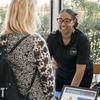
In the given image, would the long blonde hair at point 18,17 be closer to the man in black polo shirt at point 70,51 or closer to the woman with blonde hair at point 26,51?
the woman with blonde hair at point 26,51

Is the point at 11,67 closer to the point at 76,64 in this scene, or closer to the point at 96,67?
the point at 76,64

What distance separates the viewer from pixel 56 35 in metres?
2.11

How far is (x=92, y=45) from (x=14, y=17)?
2080 mm

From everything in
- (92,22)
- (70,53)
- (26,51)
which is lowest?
(70,53)

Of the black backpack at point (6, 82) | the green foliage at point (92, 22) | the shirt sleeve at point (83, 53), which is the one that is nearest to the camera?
the black backpack at point (6, 82)

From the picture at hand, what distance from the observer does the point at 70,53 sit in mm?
1918

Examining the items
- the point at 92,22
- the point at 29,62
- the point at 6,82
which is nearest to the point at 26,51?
the point at 29,62

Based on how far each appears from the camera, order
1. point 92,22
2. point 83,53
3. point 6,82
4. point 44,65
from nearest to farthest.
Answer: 1. point 6,82
2. point 44,65
3. point 83,53
4. point 92,22

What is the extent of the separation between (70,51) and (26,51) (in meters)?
0.86

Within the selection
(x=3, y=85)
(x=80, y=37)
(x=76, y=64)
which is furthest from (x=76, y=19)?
(x=3, y=85)

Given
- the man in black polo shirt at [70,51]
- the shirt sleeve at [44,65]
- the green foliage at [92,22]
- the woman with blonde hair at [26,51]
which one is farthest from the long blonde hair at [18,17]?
the green foliage at [92,22]

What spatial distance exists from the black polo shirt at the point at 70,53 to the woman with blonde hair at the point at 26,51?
74 cm

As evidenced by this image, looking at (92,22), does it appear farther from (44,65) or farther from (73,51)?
(44,65)

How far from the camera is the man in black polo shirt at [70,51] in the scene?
1851 millimetres
